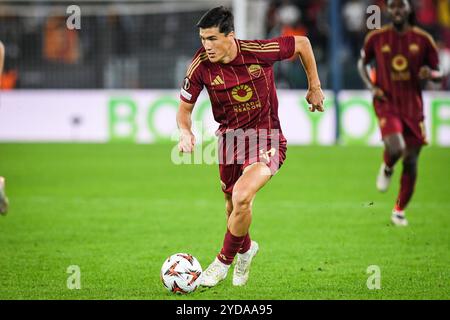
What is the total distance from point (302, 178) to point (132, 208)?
13.1ft

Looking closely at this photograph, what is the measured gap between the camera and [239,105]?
7.40 metres

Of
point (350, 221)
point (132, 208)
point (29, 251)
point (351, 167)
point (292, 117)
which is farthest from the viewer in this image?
point (292, 117)

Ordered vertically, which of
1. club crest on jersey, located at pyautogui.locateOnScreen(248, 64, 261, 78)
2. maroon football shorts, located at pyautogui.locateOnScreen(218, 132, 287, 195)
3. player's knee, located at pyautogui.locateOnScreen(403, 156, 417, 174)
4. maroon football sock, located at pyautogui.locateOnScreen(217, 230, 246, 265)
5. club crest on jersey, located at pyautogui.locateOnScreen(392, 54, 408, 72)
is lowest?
player's knee, located at pyautogui.locateOnScreen(403, 156, 417, 174)

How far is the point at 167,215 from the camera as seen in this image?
11.5 meters

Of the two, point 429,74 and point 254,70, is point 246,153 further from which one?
point 429,74

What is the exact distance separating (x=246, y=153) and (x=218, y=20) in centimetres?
108

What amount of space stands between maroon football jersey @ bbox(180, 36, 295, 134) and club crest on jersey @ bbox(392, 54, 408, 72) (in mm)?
3372

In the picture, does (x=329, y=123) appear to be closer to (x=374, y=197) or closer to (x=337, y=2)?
(x=337, y=2)

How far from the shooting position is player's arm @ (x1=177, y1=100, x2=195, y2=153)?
22.5 ft

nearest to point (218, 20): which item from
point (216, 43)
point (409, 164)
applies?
point (216, 43)

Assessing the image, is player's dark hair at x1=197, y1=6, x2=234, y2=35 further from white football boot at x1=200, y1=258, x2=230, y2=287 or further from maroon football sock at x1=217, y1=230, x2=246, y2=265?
white football boot at x1=200, y1=258, x2=230, y2=287

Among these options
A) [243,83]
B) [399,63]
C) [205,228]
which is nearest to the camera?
[243,83]

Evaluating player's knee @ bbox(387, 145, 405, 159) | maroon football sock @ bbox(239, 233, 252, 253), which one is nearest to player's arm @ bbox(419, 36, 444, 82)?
player's knee @ bbox(387, 145, 405, 159)

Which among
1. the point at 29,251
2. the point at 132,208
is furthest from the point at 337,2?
the point at 29,251
